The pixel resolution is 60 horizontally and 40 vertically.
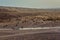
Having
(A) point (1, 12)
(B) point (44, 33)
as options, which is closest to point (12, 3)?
(A) point (1, 12)

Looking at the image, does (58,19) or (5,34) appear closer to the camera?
(5,34)

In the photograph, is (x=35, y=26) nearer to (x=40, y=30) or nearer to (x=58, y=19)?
(x=40, y=30)

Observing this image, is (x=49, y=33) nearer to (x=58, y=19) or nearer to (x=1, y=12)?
(x=58, y=19)

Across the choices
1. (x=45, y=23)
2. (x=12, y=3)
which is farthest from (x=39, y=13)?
(x=12, y=3)

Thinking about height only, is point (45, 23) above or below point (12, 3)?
below

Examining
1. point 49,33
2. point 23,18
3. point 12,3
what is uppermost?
point 12,3

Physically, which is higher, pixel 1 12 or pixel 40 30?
pixel 1 12

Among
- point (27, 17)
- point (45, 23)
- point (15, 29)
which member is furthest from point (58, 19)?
point (15, 29)
